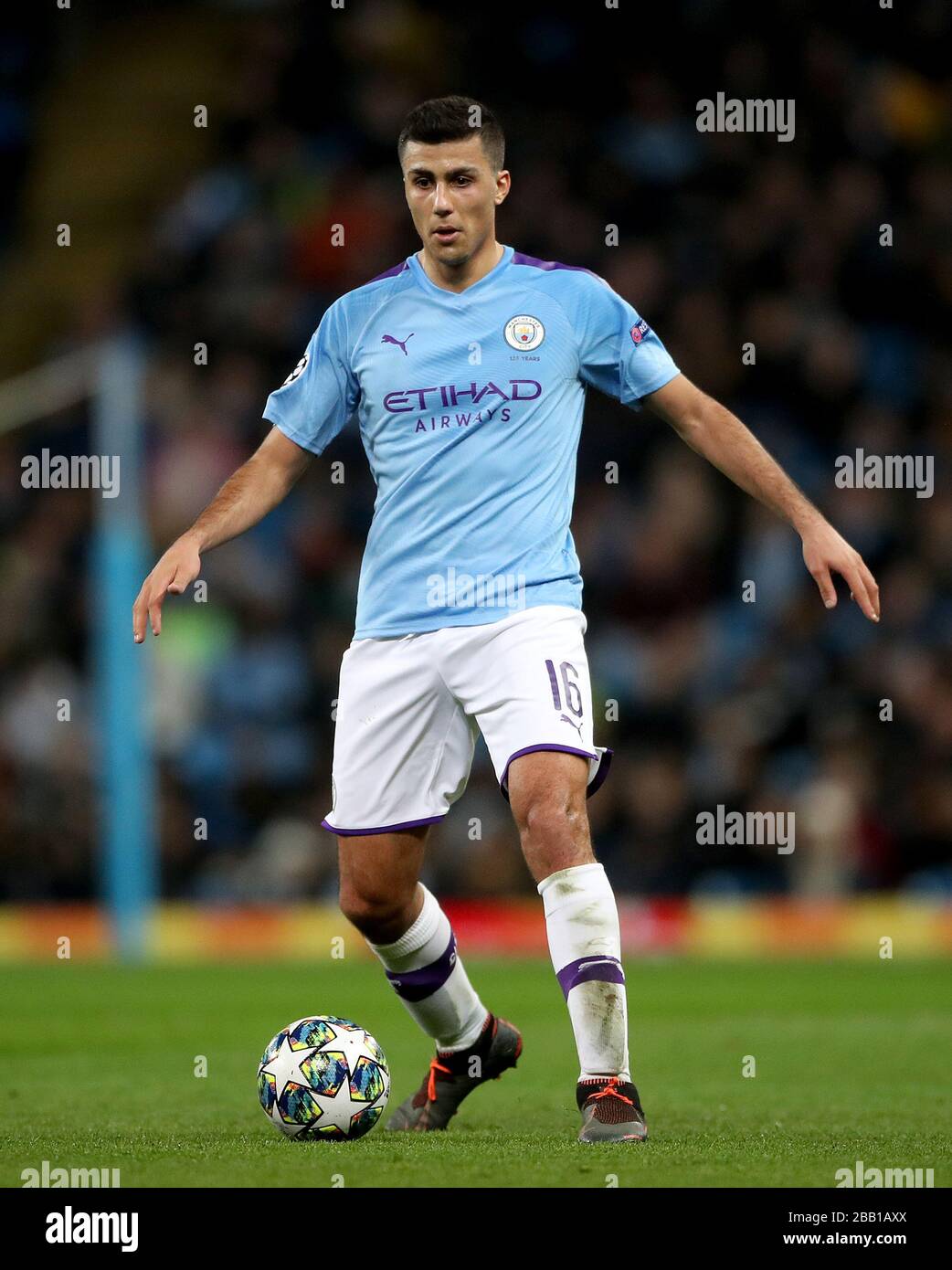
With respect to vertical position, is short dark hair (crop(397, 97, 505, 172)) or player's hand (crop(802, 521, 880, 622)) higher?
short dark hair (crop(397, 97, 505, 172))

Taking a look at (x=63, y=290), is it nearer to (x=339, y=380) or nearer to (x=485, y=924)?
(x=485, y=924)

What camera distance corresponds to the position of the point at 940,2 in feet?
57.4

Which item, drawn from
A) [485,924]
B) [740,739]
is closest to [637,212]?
[740,739]

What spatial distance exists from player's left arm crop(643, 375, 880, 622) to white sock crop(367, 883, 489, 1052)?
1.48m

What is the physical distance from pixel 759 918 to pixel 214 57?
11.0 metres

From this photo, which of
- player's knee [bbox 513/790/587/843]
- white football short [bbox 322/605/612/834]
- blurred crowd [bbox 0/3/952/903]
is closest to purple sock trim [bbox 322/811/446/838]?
white football short [bbox 322/605/612/834]

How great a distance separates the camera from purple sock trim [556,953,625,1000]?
561 cm

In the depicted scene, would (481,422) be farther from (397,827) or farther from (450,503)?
(397,827)

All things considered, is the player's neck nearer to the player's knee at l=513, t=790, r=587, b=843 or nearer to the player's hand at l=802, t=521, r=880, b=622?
the player's hand at l=802, t=521, r=880, b=622

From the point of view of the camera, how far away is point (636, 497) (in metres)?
15.7

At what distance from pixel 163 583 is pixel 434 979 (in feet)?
4.65

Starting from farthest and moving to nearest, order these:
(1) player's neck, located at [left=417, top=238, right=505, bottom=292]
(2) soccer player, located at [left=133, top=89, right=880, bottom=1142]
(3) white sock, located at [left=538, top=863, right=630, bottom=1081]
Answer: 1. (1) player's neck, located at [left=417, top=238, right=505, bottom=292]
2. (2) soccer player, located at [left=133, top=89, right=880, bottom=1142]
3. (3) white sock, located at [left=538, top=863, right=630, bottom=1081]

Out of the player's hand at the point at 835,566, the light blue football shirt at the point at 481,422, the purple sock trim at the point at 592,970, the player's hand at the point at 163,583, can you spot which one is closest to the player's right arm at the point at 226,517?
the player's hand at the point at 163,583

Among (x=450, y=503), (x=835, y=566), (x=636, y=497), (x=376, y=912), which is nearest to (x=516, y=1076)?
(x=376, y=912)
